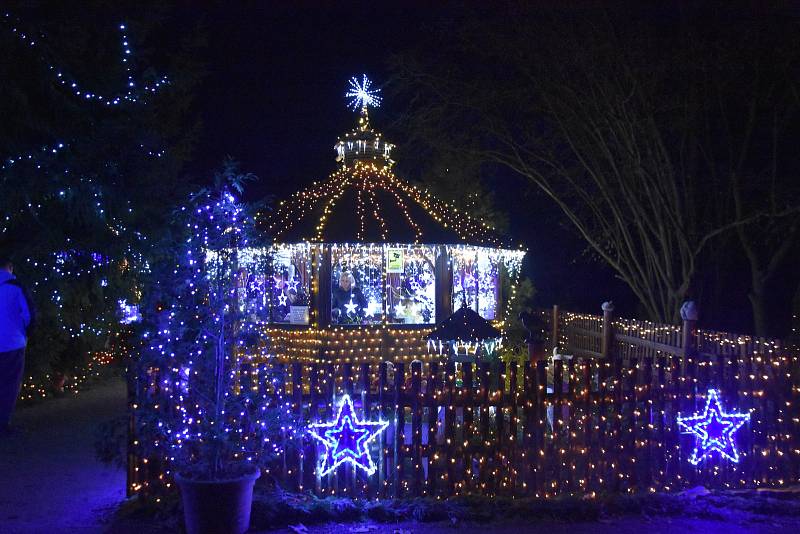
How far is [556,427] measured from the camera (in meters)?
6.90

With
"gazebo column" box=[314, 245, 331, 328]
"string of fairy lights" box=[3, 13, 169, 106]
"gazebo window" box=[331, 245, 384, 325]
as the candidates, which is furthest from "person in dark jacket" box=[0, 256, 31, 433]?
Answer: "gazebo window" box=[331, 245, 384, 325]

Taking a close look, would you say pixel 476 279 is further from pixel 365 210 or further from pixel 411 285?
pixel 365 210

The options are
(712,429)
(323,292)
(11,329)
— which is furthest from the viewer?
(323,292)

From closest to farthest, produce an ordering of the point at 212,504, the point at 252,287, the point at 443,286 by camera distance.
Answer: the point at 212,504
the point at 252,287
the point at 443,286

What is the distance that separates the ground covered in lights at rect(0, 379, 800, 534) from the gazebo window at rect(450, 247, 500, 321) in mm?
8764

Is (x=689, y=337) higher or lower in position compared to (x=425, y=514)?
higher

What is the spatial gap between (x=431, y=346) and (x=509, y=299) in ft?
19.7

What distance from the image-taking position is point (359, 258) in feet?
48.9

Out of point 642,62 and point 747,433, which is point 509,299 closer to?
point 642,62

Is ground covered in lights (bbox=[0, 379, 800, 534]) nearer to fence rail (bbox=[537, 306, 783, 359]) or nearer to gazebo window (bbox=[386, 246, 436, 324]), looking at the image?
fence rail (bbox=[537, 306, 783, 359])

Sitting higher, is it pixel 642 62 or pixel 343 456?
pixel 642 62

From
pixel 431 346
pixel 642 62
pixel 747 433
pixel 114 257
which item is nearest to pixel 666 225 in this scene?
pixel 642 62

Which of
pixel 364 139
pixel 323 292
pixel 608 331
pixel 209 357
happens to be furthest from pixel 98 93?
pixel 608 331

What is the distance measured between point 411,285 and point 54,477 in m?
8.78
